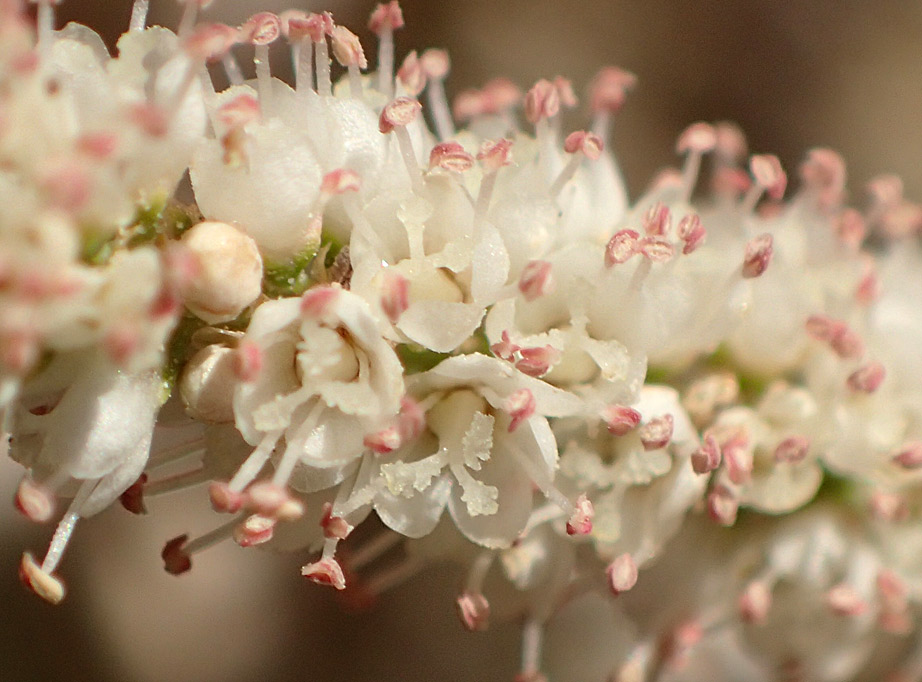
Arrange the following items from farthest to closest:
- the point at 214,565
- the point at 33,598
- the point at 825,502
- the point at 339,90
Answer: the point at 214,565 → the point at 33,598 → the point at 825,502 → the point at 339,90

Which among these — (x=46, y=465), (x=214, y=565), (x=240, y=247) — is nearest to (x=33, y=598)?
(x=214, y=565)

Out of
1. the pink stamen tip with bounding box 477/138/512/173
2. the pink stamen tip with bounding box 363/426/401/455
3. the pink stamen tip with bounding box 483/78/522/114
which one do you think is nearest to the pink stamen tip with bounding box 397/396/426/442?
the pink stamen tip with bounding box 363/426/401/455

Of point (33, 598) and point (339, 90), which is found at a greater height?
point (339, 90)

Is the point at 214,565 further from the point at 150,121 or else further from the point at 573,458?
the point at 150,121

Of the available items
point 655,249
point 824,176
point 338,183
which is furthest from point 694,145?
point 338,183

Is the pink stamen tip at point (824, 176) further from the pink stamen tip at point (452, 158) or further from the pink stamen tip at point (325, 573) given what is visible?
the pink stamen tip at point (325, 573)

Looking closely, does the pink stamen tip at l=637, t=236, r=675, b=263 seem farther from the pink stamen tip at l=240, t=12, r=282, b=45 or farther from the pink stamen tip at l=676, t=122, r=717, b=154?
the pink stamen tip at l=240, t=12, r=282, b=45

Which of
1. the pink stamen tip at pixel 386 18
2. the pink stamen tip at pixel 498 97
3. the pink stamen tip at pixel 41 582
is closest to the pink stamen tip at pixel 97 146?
the pink stamen tip at pixel 41 582
